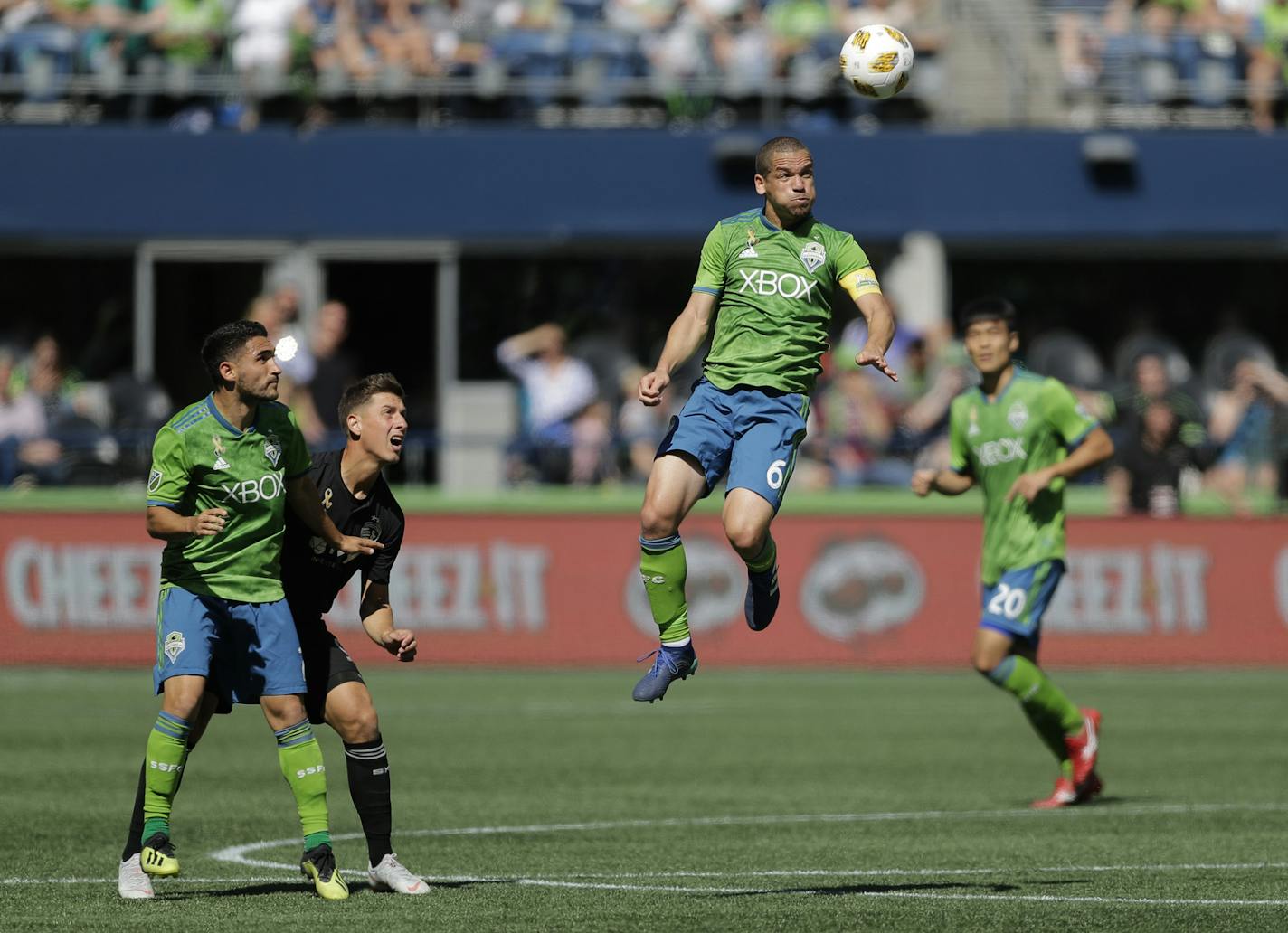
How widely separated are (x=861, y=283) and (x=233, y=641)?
288 centimetres

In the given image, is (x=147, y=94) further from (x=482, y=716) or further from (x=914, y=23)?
(x=482, y=716)

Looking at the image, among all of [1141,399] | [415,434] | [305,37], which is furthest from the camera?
[305,37]

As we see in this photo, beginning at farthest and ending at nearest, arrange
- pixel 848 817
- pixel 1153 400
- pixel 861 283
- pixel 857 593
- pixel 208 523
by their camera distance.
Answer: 1. pixel 857 593
2. pixel 1153 400
3. pixel 848 817
4. pixel 861 283
5. pixel 208 523

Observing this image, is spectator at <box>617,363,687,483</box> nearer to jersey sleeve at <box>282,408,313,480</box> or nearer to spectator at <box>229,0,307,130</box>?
spectator at <box>229,0,307,130</box>

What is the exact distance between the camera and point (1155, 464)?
2047cm

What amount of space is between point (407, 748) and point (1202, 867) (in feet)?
21.5

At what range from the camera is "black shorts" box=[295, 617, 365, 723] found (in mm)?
8984

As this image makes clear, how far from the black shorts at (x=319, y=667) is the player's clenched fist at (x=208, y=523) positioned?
78 cm

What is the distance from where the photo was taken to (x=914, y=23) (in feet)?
81.8

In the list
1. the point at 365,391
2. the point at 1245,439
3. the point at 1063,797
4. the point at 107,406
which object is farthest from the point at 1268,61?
the point at 365,391

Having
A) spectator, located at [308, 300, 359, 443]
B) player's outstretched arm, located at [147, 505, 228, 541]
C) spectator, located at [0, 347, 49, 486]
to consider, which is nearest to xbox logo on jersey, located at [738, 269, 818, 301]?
player's outstretched arm, located at [147, 505, 228, 541]

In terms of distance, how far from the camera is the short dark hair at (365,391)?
8891 millimetres

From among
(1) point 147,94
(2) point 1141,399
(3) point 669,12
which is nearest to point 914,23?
(3) point 669,12

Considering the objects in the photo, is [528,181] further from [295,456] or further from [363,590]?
[295,456]
